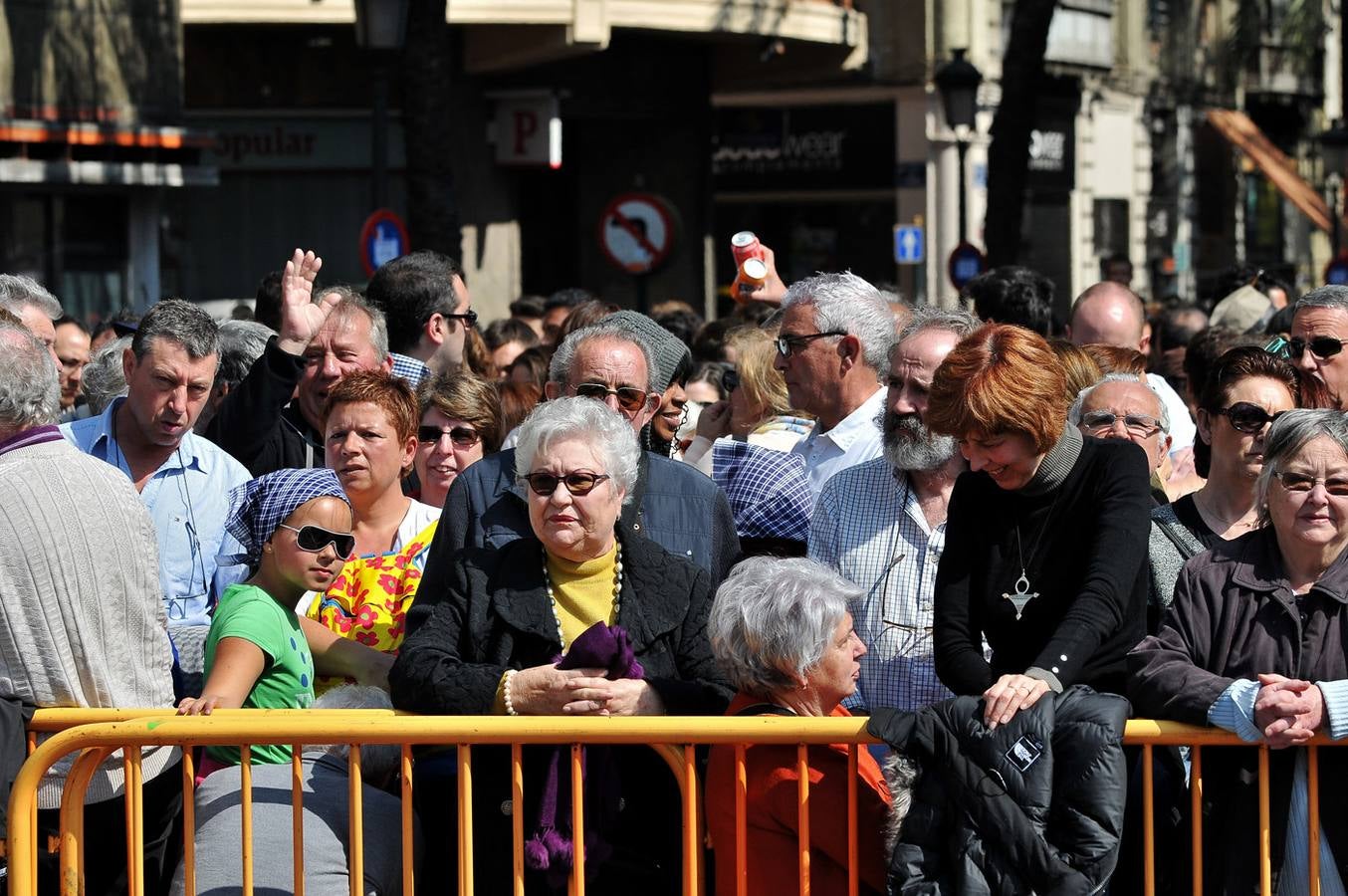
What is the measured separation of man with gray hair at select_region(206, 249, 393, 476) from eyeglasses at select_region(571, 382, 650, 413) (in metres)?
1.39

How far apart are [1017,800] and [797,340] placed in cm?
229

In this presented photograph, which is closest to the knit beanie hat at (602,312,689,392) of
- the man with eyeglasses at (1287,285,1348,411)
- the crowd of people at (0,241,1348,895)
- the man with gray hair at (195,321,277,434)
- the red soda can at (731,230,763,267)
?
the crowd of people at (0,241,1348,895)

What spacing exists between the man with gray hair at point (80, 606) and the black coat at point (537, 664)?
2.33ft

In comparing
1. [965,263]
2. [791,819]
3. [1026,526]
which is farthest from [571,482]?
[965,263]

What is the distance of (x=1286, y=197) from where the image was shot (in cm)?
3556

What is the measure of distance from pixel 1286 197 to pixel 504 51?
61.5 feet

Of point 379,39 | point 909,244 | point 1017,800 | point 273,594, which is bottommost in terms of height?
point 1017,800

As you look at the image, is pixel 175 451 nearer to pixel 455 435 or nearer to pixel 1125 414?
pixel 455 435

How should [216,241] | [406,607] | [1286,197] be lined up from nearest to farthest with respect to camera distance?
[406,607] → [216,241] → [1286,197]

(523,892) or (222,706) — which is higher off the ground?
(222,706)

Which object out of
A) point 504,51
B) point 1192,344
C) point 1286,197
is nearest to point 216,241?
point 504,51

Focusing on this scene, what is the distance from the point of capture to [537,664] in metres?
4.86

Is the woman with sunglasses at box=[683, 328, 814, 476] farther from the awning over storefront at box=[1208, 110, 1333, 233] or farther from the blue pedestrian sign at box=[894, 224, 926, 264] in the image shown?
the awning over storefront at box=[1208, 110, 1333, 233]

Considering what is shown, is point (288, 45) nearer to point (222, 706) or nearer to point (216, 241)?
point (216, 241)
